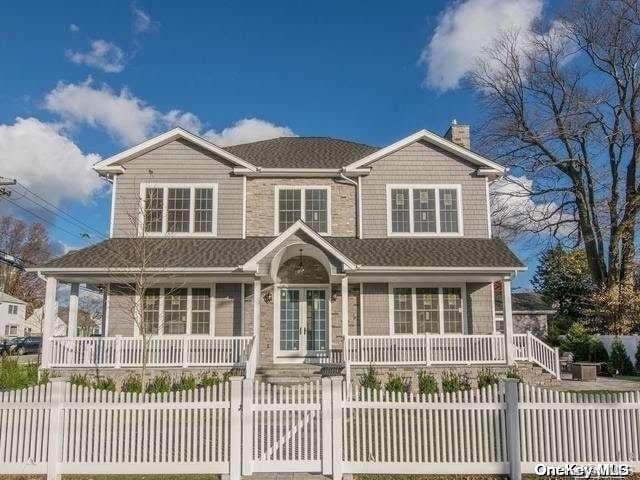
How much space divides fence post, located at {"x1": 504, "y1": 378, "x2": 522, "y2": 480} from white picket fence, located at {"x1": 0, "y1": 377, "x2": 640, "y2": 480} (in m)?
0.01

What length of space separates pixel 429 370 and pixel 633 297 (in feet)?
42.3

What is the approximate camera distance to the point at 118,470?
6.84 metres

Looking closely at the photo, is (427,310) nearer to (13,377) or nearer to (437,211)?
(437,211)

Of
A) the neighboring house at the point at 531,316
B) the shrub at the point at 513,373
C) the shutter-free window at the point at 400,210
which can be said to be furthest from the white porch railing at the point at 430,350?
the neighboring house at the point at 531,316

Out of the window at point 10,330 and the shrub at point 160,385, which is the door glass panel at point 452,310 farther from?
the window at point 10,330

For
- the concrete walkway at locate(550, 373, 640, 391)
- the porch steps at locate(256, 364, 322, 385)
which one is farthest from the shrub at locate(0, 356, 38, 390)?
the concrete walkway at locate(550, 373, 640, 391)

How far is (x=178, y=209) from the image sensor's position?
1625cm

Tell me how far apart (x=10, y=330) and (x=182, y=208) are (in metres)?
44.4

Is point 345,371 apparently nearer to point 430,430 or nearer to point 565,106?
point 430,430

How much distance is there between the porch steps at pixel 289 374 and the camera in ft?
44.0

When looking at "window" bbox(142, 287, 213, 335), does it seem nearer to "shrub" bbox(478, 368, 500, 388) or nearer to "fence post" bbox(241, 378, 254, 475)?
"shrub" bbox(478, 368, 500, 388)

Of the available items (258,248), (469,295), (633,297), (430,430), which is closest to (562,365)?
(633,297)

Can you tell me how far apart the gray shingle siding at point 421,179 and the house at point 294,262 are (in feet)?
0.13

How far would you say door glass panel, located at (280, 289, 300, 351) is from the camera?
50.2 feet
